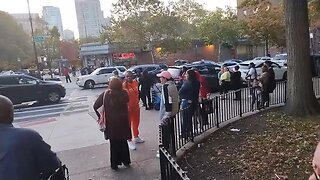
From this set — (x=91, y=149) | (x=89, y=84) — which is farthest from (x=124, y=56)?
(x=91, y=149)

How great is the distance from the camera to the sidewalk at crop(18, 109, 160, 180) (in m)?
5.93

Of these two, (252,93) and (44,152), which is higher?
(44,152)

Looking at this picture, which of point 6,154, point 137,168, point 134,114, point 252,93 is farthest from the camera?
point 252,93

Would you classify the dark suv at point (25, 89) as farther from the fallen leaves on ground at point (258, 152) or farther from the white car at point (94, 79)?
the fallen leaves on ground at point (258, 152)

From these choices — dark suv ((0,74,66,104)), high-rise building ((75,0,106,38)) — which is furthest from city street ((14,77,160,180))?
high-rise building ((75,0,106,38))

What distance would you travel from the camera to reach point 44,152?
2768 millimetres

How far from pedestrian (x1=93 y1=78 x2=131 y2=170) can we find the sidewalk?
1.15 ft

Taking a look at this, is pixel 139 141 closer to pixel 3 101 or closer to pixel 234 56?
pixel 3 101

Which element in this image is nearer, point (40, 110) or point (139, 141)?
point (139, 141)

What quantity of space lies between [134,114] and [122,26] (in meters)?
28.8

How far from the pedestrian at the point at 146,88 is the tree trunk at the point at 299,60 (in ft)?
18.6

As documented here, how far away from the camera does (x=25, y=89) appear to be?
1734 cm

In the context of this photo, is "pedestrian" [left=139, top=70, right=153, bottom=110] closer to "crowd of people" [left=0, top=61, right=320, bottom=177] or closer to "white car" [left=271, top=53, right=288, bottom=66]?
"crowd of people" [left=0, top=61, right=320, bottom=177]

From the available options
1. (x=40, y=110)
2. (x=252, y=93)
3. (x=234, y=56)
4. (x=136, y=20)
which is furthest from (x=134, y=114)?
(x=234, y=56)
